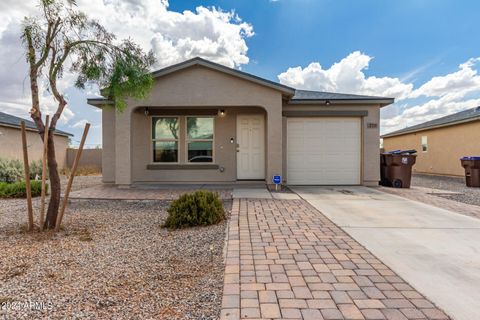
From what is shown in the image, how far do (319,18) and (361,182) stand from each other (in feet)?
24.2

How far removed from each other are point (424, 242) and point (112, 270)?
4136 mm

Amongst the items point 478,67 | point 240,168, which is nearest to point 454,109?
point 478,67

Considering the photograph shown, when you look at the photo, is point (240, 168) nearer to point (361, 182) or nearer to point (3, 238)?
point (361, 182)

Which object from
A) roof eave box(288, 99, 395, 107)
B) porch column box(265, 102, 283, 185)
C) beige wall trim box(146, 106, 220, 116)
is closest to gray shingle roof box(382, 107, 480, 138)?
roof eave box(288, 99, 395, 107)

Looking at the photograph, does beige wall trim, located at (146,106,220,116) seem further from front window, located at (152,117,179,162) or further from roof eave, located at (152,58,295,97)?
roof eave, located at (152,58,295,97)

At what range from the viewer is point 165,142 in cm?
1086

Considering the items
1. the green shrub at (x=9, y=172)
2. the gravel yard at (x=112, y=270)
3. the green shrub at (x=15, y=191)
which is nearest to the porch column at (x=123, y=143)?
the green shrub at (x=15, y=191)

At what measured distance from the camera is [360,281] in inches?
113

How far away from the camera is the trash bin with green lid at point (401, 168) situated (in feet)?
34.6

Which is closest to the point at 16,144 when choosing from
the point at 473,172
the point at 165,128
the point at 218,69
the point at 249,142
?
the point at 165,128

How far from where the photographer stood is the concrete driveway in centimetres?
268

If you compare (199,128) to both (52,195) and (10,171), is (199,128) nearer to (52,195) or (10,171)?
(52,195)

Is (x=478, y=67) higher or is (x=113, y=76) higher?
(x=478, y=67)

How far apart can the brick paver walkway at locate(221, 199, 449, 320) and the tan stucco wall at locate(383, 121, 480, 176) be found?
1351 centimetres
